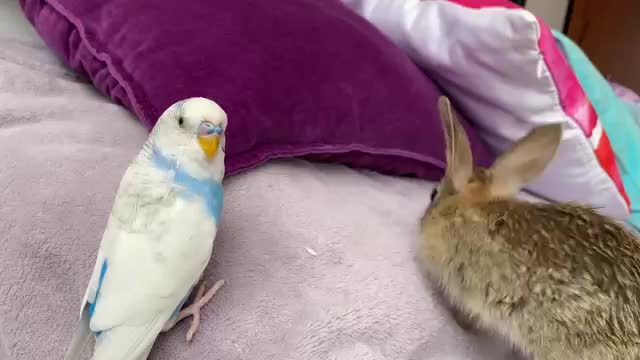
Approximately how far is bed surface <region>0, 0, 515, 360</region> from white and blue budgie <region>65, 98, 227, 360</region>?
4cm

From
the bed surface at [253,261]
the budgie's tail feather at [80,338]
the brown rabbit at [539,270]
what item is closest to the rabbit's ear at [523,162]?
the brown rabbit at [539,270]

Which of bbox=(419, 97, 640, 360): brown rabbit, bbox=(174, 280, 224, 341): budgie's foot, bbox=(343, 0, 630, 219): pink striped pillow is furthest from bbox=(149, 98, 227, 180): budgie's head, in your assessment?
bbox=(343, 0, 630, 219): pink striped pillow

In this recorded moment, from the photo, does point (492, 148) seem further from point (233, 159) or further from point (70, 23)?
point (70, 23)

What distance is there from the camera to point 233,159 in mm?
714

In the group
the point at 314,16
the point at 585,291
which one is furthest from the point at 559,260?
the point at 314,16

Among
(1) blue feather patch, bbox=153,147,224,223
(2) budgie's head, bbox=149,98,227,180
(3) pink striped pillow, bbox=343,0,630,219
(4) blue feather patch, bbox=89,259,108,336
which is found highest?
(2) budgie's head, bbox=149,98,227,180

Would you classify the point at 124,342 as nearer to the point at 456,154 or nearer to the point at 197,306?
the point at 197,306

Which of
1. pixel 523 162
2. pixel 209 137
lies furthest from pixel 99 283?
pixel 523 162

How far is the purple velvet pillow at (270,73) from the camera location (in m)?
0.75

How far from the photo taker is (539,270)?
64cm

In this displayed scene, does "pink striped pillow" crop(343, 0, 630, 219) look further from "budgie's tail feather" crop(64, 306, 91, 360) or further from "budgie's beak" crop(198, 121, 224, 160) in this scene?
"budgie's tail feather" crop(64, 306, 91, 360)

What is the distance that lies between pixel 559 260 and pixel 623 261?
0.06 meters

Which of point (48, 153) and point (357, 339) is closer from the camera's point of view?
point (357, 339)

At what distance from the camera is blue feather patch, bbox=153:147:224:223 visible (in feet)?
1.90
